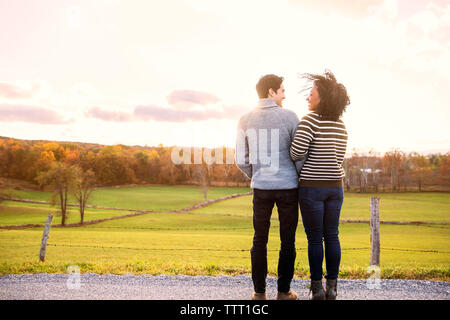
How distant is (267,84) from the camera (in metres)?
3.48

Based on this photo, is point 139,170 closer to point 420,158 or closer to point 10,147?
point 10,147

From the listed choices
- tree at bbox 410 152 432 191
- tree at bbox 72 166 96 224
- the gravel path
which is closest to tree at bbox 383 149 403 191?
tree at bbox 410 152 432 191

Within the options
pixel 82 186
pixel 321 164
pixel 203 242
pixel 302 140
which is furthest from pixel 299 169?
pixel 82 186

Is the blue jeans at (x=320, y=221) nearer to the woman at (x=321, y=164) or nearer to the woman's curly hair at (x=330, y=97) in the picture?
the woman at (x=321, y=164)

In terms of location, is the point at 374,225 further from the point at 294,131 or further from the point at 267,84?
the point at 267,84

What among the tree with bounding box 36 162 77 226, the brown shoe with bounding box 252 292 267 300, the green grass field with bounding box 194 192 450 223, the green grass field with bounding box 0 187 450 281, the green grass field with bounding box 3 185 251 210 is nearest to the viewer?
the brown shoe with bounding box 252 292 267 300

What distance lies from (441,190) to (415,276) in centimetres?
5214

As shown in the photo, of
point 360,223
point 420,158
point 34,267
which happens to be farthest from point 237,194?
point 34,267

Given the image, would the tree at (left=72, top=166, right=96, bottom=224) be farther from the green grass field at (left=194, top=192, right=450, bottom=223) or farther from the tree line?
the tree line

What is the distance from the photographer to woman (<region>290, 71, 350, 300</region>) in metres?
3.29

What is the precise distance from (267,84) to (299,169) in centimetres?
93

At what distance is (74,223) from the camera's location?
3225 cm

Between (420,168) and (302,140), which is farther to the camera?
(420,168)

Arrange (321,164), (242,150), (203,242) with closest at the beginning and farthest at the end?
1. (321,164)
2. (242,150)
3. (203,242)
